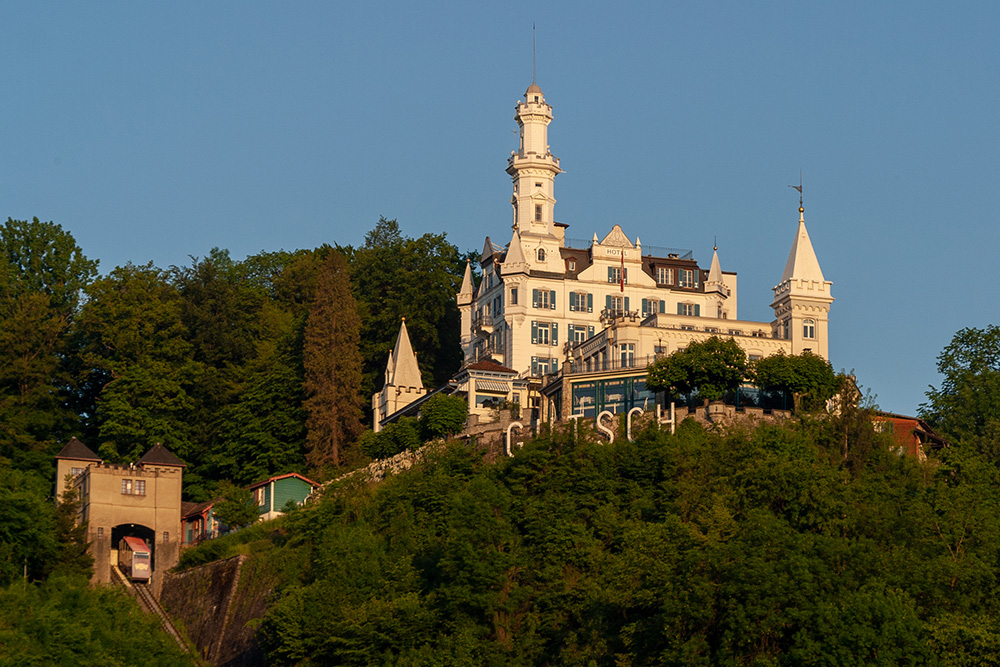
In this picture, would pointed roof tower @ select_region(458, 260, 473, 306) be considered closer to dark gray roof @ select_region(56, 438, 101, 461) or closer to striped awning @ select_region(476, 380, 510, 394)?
striped awning @ select_region(476, 380, 510, 394)

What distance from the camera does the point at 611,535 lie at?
71.7 metres

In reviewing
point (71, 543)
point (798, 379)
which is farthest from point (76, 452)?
point (798, 379)

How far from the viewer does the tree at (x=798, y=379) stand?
80.8m

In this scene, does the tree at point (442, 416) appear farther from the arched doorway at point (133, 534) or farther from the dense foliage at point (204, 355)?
the arched doorway at point (133, 534)

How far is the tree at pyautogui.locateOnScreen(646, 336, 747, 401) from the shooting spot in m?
80.5

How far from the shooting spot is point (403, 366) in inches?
3900

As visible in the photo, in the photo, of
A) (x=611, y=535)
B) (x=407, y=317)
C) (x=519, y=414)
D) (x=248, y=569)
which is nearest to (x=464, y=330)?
(x=407, y=317)

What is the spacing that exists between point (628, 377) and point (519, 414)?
224 inches

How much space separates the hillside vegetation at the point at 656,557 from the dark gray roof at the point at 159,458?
20.2ft

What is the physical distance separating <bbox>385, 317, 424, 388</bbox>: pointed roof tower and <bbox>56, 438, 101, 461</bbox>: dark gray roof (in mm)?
16832

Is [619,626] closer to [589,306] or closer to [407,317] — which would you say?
[589,306]

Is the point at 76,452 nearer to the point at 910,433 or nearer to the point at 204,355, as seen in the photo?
the point at 204,355

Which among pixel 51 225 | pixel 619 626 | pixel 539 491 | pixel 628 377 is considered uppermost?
pixel 51 225

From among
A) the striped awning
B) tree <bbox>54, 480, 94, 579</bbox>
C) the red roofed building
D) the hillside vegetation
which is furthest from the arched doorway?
the red roofed building
